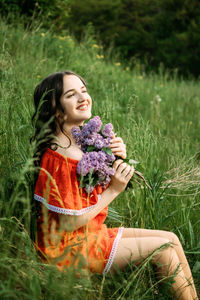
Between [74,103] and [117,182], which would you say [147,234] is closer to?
[117,182]

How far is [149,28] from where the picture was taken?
58.8 ft

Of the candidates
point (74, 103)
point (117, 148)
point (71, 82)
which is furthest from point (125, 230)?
point (71, 82)

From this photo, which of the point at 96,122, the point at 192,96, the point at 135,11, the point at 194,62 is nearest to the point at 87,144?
the point at 96,122

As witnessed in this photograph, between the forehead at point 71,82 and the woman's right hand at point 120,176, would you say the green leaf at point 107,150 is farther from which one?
the forehead at point 71,82

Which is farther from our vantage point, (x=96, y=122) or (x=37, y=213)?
(x=37, y=213)

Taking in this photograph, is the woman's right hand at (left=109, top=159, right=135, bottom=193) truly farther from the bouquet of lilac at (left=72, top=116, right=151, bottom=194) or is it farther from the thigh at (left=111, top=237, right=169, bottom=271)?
the thigh at (left=111, top=237, right=169, bottom=271)

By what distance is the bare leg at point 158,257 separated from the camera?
1479 mm

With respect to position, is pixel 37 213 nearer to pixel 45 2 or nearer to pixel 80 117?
pixel 80 117

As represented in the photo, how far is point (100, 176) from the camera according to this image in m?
1.54

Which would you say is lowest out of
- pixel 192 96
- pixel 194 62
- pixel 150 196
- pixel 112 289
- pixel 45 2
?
pixel 112 289

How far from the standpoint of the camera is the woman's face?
5.68 ft

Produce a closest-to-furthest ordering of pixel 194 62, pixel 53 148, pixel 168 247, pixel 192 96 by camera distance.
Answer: pixel 168 247, pixel 53 148, pixel 192 96, pixel 194 62

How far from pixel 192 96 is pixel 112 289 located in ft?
15.4

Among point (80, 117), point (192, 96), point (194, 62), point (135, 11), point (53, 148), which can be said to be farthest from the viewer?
point (135, 11)
